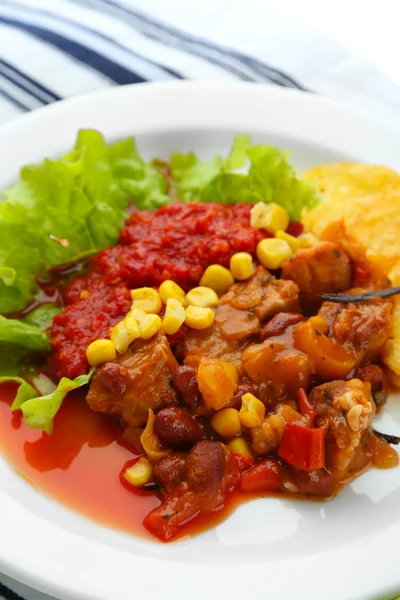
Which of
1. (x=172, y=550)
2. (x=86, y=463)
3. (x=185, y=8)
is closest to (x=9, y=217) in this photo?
(x=86, y=463)

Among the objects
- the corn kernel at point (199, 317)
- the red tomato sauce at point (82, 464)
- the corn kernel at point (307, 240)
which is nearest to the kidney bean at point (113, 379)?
the red tomato sauce at point (82, 464)

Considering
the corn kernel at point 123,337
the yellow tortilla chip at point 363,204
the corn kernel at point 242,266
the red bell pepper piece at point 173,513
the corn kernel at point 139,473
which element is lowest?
the corn kernel at point 139,473

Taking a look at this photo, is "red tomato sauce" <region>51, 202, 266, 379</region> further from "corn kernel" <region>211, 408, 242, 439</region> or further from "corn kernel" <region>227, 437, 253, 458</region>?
"corn kernel" <region>227, 437, 253, 458</region>

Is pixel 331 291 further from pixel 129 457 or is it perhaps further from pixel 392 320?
pixel 129 457

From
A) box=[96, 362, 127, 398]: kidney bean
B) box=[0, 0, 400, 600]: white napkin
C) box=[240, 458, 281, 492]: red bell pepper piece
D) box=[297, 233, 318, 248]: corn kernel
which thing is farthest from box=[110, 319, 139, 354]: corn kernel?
box=[0, 0, 400, 600]: white napkin

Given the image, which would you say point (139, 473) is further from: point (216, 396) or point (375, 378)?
point (375, 378)

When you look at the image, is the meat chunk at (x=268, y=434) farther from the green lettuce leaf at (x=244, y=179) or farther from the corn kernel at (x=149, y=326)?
the green lettuce leaf at (x=244, y=179)
